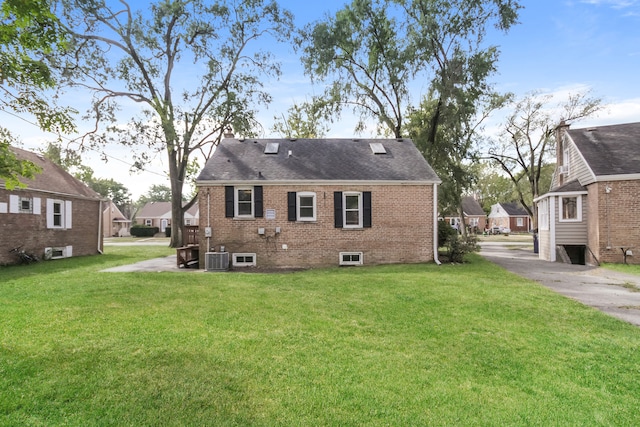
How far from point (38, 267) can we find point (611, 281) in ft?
65.9

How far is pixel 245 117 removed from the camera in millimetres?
25672

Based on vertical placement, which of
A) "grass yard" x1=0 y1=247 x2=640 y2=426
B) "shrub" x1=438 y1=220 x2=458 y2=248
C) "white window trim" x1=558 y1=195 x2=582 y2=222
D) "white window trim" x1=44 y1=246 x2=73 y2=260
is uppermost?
"white window trim" x1=558 y1=195 x2=582 y2=222

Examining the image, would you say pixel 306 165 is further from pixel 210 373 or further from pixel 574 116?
pixel 574 116

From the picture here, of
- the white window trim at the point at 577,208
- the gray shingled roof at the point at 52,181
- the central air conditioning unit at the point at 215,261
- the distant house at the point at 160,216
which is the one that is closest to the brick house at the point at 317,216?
the central air conditioning unit at the point at 215,261

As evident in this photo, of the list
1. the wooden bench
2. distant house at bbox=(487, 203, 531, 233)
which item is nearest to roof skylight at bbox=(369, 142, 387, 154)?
the wooden bench

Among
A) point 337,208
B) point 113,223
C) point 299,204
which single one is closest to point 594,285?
point 337,208

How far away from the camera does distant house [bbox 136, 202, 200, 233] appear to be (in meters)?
51.7

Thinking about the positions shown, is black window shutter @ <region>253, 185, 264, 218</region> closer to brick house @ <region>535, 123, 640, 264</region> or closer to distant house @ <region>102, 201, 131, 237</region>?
brick house @ <region>535, 123, 640, 264</region>

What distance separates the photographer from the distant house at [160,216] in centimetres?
5172

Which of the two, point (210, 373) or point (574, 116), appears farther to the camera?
point (574, 116)

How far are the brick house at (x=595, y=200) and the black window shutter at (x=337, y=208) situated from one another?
392 inches

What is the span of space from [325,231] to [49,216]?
13305mm

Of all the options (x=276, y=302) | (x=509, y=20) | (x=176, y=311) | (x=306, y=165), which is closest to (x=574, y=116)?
(x=509, y=20)

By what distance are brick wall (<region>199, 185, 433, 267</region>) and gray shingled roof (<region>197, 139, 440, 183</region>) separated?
0.54 m
